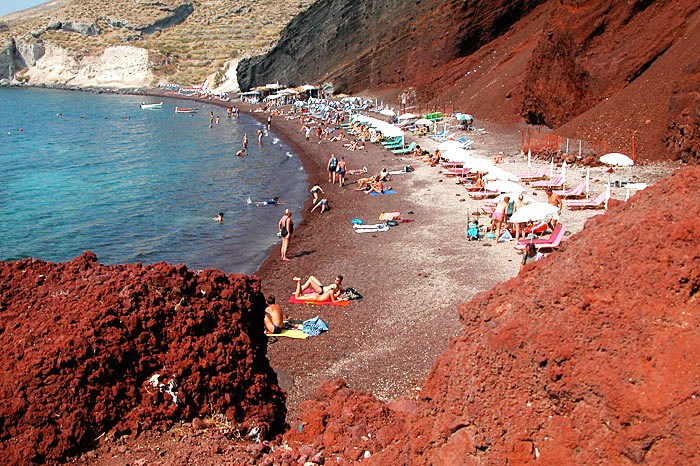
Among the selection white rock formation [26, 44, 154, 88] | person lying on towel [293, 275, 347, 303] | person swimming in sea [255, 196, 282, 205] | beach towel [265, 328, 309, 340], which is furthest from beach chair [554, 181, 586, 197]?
white rock formation [26, 44, 154, 88]

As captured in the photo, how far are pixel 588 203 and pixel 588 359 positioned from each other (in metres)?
15.8

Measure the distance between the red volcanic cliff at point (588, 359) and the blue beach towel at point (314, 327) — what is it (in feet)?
22.9

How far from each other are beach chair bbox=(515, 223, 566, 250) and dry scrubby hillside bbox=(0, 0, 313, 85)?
10174 centimetres

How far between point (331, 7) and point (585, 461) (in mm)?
76741

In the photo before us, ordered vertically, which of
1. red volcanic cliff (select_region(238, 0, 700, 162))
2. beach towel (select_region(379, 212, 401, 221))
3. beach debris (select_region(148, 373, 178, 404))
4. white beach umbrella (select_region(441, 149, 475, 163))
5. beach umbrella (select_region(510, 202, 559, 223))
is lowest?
beach towel (select_region(379, 212, 401, 221))

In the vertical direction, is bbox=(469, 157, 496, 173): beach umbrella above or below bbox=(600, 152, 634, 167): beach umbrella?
below

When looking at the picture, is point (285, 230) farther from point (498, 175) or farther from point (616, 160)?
point (616, 160)

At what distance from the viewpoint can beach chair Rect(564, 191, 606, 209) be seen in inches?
753

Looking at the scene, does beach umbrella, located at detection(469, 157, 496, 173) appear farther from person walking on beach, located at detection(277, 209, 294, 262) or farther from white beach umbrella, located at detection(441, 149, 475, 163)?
person walking on beach, located at detection(277, 209, 294, 262)

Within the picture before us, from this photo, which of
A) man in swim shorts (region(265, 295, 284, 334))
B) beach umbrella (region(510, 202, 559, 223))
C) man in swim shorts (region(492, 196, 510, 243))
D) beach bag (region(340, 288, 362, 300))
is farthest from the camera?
man in swim shorts (region(492, 196, 510, 243))

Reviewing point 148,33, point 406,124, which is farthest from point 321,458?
point 148,33

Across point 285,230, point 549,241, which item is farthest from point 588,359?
point 285,230

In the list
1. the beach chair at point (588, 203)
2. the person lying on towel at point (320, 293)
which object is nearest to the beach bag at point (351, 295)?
the person lying on towel at point (320, 293)

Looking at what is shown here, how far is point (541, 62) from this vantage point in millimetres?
32812
